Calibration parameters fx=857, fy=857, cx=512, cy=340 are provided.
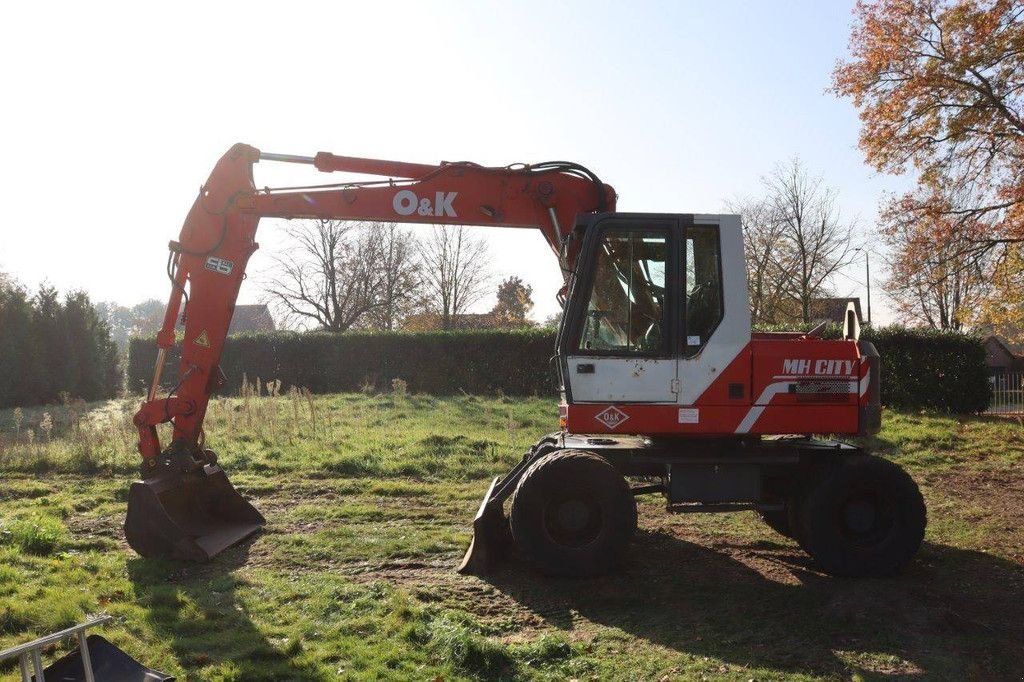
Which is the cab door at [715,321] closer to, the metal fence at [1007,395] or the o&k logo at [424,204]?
the o&k logo at [424,204]

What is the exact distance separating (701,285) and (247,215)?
4044mm

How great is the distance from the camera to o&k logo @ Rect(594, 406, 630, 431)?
6.64 m

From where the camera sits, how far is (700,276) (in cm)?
670

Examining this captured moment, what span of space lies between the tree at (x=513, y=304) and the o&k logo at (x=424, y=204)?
37.8 meters

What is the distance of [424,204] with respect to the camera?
7.61 meters

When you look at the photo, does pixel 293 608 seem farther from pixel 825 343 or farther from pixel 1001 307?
pixel 1001 307

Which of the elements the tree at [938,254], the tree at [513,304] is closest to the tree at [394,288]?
the tree at [513,304]

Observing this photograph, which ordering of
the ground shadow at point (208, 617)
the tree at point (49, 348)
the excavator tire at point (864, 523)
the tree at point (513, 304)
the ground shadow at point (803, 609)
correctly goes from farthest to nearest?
the tree at point (513, 304)
the tree at point (49, 348)
the excavator tire at point (864, 523)
the ground shadow at point (803, 609)
the ground shadow at point (208, 617)

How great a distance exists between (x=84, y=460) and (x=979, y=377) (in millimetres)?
16140

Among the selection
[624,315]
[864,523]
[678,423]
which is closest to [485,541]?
[678,423]

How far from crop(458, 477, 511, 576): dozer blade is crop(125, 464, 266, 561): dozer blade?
7.07ft

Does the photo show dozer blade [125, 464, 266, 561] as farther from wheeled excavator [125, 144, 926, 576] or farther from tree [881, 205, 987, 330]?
tree [881, 205, 987, 330]

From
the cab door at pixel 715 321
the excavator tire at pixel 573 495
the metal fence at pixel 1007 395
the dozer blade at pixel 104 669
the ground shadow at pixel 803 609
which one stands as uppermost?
the cab door at pixel 715 321

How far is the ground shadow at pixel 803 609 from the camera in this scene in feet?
16.8
